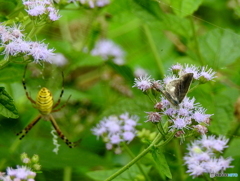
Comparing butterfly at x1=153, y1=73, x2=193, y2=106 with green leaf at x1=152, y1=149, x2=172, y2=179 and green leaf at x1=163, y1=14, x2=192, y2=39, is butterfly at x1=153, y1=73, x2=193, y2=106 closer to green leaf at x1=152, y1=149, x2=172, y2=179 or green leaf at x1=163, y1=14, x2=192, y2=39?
green leaf at x1=152, y1=149, x2=172, y2=179

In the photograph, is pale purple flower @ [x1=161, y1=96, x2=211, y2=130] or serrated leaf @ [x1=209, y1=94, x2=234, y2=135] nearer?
pale purple flower @ [x1=161, y1=96, x2=211, y2=130]

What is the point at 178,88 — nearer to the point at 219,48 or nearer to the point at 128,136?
the point at 128,136

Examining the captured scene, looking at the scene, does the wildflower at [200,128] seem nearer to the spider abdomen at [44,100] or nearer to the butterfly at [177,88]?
the butterfly at [177,88]

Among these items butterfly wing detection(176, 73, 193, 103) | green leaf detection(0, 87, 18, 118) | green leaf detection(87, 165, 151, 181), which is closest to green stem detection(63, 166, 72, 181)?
green leaf detection(87, 165, 151, 181)

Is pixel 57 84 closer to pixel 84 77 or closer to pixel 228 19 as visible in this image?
pixel 84 77

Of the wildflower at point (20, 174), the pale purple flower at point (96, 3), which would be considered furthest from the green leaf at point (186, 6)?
the wildflower at point (20, 174)
